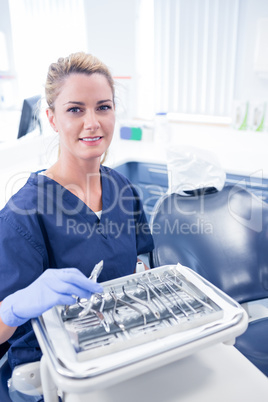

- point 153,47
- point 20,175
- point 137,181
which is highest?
point 153,47

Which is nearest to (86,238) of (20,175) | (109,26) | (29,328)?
(29,328)

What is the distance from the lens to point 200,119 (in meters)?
2.95

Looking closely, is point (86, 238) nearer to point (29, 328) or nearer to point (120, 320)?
point (29, 328)

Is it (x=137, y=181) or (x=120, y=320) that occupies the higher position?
(x=120, y=320)

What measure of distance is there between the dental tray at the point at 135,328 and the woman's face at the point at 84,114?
432mm

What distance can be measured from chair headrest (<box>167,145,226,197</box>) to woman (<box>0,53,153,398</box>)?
13.4 inches

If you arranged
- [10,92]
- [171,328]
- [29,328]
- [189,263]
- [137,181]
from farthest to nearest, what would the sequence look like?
1. [10,92]
2. [137,181]
3. [189,263]
4. [29,328]
5. [171,328]

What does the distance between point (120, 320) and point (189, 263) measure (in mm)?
663

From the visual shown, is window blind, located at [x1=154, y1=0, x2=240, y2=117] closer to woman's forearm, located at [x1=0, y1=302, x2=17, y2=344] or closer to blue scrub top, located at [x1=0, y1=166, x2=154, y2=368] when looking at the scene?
blue scrub top, located at [x1=0, y1=166, x2=154, y2=368]

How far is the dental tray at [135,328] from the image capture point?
540 mm

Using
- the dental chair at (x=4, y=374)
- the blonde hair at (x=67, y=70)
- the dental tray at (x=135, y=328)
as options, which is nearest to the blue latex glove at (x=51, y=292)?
the dental tray at (x=135, y=328)

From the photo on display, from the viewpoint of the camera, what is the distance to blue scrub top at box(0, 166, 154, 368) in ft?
2.87

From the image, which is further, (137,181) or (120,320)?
(137,181)

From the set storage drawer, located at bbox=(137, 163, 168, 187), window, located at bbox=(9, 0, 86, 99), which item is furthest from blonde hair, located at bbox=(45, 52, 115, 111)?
window, located at bbox=(9, 0, 86, 99)
